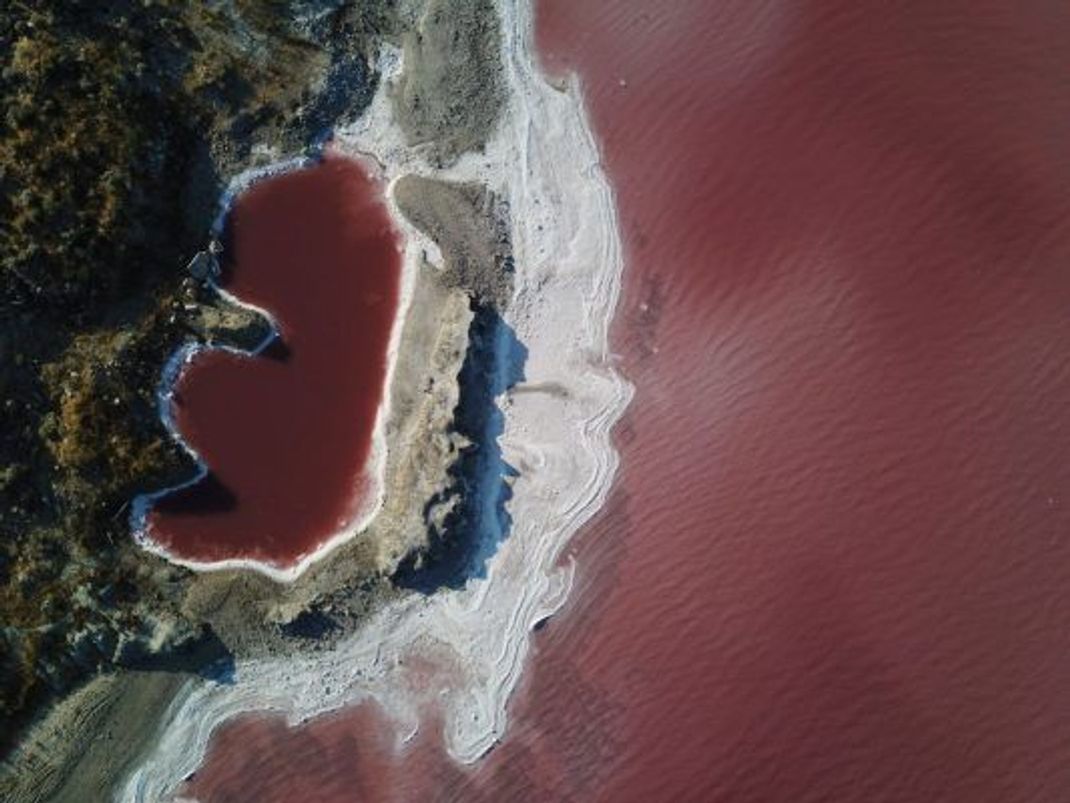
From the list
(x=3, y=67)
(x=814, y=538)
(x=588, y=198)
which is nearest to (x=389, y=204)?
(x=588, y=198)

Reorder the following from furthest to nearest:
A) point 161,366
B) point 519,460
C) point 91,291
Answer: point 519,460 < point 161,366 < point 91,291

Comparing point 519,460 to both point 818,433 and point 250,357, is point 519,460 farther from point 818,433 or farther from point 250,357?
point 818,433

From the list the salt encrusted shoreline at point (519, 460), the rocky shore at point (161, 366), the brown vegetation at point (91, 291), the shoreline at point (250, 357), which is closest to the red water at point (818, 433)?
the salt encrusted shoreline at point (519, 460)

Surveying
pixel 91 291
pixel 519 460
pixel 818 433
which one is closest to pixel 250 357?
pixel 91 291

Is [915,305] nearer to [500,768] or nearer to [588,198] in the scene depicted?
[588,198]

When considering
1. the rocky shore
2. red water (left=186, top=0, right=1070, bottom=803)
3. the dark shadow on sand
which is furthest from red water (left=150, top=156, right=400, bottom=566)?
red water (left=186, top=0, right=1070, bottom=803)

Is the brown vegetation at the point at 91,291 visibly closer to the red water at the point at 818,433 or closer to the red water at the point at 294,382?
the red water at the point at 294,382
